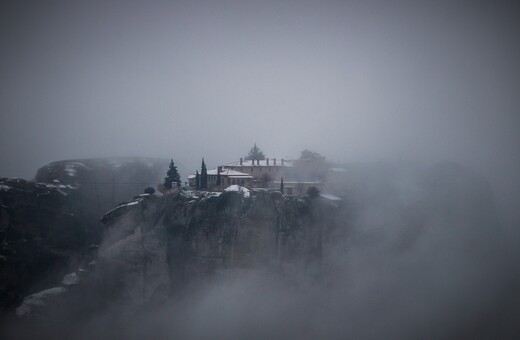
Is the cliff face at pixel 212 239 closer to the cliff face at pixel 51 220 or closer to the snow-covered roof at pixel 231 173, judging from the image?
the snow-covered roof at pixel 231 173

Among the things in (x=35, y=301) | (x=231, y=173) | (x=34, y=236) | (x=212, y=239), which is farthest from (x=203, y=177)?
(x=34, y=236)

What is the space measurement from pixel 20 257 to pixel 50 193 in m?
7.80

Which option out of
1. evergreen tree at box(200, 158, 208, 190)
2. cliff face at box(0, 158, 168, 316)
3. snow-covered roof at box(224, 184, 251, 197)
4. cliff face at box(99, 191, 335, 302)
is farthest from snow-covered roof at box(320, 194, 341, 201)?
cliff face at box(0, 158, 168, 316)

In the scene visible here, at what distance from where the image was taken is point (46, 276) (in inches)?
1534

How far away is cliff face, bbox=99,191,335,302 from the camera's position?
33188mm

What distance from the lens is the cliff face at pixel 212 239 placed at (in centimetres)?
3319

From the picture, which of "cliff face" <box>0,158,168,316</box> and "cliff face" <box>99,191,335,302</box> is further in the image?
"cliff face" <box>0,158,168,316</box>

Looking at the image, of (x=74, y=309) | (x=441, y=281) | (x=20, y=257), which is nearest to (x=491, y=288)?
(x=441, y=281)

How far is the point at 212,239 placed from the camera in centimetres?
3347

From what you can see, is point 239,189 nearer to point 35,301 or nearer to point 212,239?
point 212,239

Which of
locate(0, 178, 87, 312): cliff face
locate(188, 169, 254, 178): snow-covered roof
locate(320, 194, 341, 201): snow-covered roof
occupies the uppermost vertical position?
locate(188, 169, 254, 178): snow-covered roof

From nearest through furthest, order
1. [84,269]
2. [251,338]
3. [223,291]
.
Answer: [251,338] → [223,291] → [84,269]

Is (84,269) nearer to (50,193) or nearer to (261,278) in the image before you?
(50,193)

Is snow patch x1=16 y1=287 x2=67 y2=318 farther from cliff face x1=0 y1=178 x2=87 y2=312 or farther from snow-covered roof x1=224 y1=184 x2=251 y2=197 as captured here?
snow-covered roof x1=224 y1=184 x2=251 y2=197
